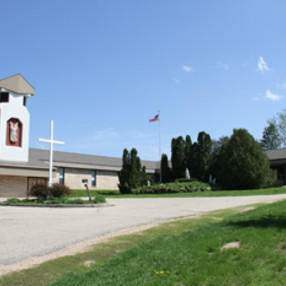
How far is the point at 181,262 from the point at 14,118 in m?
26.5

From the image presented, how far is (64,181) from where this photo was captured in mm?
36219

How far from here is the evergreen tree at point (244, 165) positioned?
97.8 ft

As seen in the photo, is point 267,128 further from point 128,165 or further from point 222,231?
point 222,231

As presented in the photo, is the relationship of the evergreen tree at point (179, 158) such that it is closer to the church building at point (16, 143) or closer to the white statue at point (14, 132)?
the church building at point (16, 143)

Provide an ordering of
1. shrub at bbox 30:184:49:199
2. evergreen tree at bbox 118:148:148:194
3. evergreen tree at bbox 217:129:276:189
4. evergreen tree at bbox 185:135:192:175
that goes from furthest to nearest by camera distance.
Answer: evergreen tree at bbox 185:135:192:175, evergreen tree at bbox 118:148:148:194, evergreen tree at bbox 217:129:276:189, shrub at bbox 30:184:49:199

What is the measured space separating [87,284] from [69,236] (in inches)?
156

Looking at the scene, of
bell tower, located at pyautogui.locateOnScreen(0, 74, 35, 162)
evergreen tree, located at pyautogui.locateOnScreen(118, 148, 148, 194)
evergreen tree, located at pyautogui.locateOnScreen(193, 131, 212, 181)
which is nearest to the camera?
bell tower, located at pyautogui.locateOnScreen(0, 74, 35, 162)

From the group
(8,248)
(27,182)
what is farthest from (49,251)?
(27,182)

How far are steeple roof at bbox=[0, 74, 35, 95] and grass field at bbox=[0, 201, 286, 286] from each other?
24.7 metres

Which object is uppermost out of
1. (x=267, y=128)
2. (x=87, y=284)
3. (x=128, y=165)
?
(x=267, y=128)

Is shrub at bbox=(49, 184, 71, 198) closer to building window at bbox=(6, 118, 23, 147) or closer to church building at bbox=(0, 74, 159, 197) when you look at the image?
church building at bbox=(0, 74, 159, 197)

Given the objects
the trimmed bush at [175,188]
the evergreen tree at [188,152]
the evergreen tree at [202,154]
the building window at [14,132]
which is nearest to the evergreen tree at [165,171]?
the evergreen tree at [188,152]

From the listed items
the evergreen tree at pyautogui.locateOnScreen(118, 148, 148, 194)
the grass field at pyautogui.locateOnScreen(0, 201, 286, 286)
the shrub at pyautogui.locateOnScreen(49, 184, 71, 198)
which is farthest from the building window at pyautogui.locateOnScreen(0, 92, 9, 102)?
the grass field at pyautogui.locateOnScreen(0, 201, 286, 286)

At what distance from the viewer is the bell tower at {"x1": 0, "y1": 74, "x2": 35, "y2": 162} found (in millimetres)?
27783
